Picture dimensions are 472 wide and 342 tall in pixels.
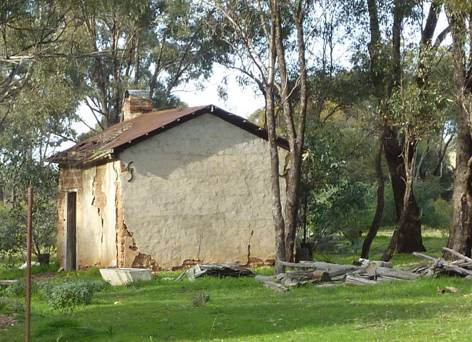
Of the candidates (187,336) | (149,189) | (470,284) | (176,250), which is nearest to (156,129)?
(149,189)

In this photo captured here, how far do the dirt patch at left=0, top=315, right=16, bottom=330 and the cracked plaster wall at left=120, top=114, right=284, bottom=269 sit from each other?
9035 mm

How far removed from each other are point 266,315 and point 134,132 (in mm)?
11959

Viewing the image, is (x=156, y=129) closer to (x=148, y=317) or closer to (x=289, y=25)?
(x=289, y=25)

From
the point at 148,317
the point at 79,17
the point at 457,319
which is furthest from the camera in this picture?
the point at 79,17

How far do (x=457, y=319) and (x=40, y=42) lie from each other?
17.2 metres

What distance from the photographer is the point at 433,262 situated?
62.6 ft

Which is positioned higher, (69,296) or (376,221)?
(376,221)

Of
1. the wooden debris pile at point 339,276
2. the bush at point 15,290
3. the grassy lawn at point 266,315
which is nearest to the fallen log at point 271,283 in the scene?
the wooden debris pile at point 339,276

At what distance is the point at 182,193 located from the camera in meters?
24.8

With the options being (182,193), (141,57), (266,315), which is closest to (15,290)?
(182,193)

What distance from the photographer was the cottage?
24125 millimetres

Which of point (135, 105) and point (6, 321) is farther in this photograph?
point (135, 105)

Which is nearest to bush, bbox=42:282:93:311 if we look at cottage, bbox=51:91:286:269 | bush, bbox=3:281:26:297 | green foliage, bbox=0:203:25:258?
bush, bbox=3:281:26:297

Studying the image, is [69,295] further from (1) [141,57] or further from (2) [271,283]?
(1) [141,57]
